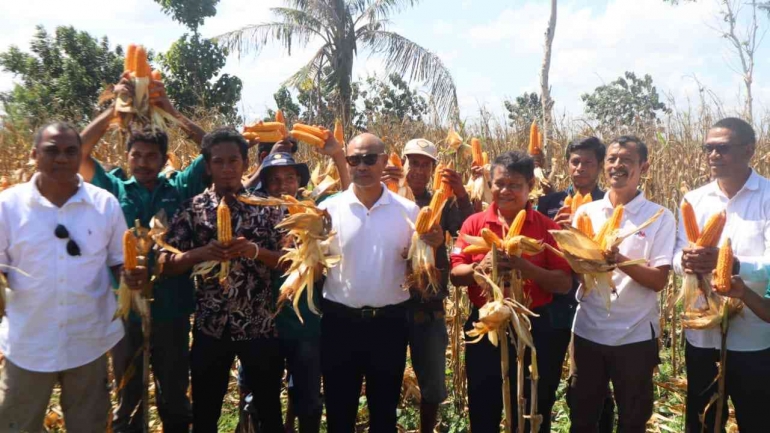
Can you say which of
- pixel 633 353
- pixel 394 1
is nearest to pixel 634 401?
pixel 633 353

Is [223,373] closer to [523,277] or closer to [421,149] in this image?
[523,277]

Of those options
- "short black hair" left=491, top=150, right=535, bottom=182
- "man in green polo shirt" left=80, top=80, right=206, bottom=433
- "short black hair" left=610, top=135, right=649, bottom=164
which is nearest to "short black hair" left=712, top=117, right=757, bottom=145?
"short black hair" left=610, top=135, right=649, bottom=164

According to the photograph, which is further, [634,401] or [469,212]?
[469,212]

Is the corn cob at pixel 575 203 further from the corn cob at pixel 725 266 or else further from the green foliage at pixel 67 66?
the green foliage at pixel 67 66

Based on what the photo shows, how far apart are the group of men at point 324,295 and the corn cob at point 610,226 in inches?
3.6

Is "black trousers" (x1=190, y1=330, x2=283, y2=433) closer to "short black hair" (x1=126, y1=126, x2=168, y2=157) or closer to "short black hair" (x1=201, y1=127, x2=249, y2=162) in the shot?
"short black hair" (x1=201, y1=127, x2=249, y2=162)

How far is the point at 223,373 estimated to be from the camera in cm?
318

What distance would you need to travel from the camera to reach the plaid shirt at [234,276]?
3.12m

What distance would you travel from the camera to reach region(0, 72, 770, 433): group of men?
281 centimetres

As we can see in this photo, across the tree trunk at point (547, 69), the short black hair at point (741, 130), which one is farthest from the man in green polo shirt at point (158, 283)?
the tree trunk at point (547, 69)

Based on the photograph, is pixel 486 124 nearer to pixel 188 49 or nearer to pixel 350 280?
pixel 350 280

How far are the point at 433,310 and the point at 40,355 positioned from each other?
2.22 metres

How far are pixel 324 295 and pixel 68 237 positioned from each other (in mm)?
1398

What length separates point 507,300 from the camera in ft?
8.76
